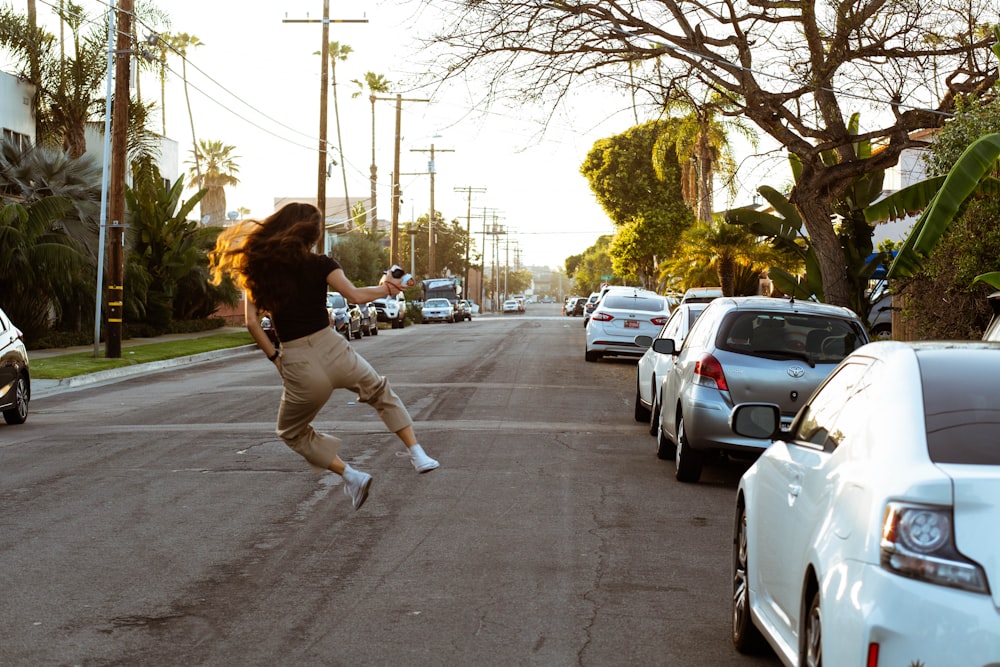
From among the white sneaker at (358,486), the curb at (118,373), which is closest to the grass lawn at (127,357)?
the curb at (118,373)

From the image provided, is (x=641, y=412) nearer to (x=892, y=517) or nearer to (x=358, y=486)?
(x=358, y=486)

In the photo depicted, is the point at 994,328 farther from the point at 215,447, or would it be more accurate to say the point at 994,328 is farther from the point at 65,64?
the point at 65,64

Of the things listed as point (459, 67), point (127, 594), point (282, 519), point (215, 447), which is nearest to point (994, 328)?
point (282, 519)

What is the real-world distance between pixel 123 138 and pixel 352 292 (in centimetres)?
2255

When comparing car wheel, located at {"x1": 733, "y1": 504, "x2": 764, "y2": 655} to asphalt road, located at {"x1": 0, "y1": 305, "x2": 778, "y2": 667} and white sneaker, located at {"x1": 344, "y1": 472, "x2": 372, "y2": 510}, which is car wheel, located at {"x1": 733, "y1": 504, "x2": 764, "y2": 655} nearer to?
asphalt road, located at {"x1": 0, "y1": 305, "x2": 778, "y2": 667}

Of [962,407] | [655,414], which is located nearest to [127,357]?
[655,414]

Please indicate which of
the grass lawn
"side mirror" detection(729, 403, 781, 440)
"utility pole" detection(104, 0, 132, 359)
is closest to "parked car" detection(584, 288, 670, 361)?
the grass lawn

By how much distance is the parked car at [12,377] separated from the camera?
51.3ft

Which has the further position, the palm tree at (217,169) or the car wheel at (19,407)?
the palm tree at (217,169)

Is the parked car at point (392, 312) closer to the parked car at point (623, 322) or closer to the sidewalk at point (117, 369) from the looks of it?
the sidewalk at point (117, 369)

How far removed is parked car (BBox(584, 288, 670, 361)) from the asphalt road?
12228mm

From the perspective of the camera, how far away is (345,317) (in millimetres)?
40125

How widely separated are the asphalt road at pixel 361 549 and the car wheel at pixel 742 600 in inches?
3.1

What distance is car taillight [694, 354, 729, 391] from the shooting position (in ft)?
37.1
